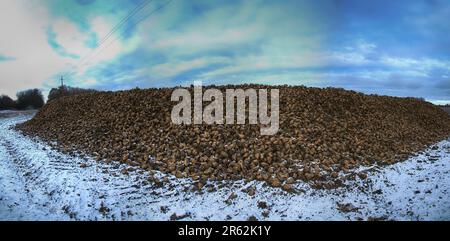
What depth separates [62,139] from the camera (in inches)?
585

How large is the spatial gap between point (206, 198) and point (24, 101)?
2341 inches

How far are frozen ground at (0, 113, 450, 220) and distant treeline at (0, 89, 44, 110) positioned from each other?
2123 inches

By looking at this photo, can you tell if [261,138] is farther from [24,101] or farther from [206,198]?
[24,101]

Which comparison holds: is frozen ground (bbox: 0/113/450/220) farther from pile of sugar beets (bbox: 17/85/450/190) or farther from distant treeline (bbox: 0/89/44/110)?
distant treeline (bbox: 0/89/44/110)

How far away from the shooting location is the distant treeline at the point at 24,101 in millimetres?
57844

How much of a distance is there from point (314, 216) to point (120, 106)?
11.2m

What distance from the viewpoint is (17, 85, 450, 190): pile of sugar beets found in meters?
9.84

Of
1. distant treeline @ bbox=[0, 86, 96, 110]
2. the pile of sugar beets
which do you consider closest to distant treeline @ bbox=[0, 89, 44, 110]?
distant treeline @ bbox=[0, 86, 96, 110]

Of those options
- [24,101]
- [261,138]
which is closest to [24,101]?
[24,101]

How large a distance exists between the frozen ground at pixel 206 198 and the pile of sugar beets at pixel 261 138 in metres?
0.53

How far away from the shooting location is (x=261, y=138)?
11.4 m

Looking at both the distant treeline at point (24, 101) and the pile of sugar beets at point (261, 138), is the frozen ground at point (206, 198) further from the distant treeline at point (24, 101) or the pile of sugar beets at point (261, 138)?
the distant treeline at point (24, 101)

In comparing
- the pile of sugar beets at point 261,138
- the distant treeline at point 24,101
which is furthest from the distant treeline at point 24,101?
the pile of sugar beets at point 261,138
